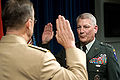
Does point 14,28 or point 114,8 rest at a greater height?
point 114,8

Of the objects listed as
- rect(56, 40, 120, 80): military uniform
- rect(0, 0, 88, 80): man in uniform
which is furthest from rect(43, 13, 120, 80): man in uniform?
rect(0, 0, 88, 80): man in uniform

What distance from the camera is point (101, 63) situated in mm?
1543

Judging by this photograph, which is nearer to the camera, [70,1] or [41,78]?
[41,78]

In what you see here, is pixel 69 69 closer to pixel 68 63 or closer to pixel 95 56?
pixel 68 63

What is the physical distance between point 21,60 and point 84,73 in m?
0.33

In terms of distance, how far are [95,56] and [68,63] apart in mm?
789

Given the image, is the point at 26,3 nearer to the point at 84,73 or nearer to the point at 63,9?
the point at 84,73

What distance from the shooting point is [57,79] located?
0.79m

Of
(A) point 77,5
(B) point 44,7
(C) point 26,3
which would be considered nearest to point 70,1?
(A) point 77,5

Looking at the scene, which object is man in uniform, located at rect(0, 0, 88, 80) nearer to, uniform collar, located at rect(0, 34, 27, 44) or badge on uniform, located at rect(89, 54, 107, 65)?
uniform collar, located at rect(0, 34, 27, 44)

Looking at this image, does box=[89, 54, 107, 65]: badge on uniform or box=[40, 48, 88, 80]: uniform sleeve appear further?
box=[89, 54, 107, 65]: badge on uniform

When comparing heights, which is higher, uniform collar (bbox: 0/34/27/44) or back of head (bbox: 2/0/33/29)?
back of head (bbox: 2/0/33/29)

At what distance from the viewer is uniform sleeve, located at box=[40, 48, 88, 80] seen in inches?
31.2

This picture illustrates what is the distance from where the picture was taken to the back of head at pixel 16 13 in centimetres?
85
